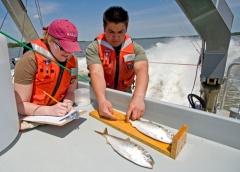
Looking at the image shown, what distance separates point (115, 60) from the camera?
6.27 feet

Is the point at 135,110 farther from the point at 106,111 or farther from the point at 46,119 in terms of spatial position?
the point at 46,119

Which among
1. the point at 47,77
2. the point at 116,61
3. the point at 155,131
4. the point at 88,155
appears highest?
the point at 116,61

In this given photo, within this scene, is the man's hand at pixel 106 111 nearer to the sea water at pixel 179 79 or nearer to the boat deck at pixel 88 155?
the boat deck at pixel 88 155

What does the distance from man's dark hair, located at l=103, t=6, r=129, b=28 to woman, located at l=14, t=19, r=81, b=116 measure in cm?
44

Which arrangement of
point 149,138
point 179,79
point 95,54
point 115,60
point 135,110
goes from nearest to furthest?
point 149,138 → point 135,110 → point 95,54 → point 115,60 → point 179,79

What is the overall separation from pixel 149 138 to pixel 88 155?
1.30ft

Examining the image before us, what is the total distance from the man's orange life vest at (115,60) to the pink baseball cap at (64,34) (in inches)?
21.8

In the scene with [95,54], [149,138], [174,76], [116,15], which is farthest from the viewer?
[174,76]

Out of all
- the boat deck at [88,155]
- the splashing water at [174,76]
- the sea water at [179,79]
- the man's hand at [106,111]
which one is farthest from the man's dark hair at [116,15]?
the splashing water at [174,76]

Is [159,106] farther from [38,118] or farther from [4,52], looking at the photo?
[4,52]

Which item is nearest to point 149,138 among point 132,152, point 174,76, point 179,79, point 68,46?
point 132,152

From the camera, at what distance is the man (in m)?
1.41

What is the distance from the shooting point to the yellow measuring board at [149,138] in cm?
93

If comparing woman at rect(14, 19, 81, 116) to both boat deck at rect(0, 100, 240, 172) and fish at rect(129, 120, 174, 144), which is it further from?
fish at rect(129, 120, 174, 144)
